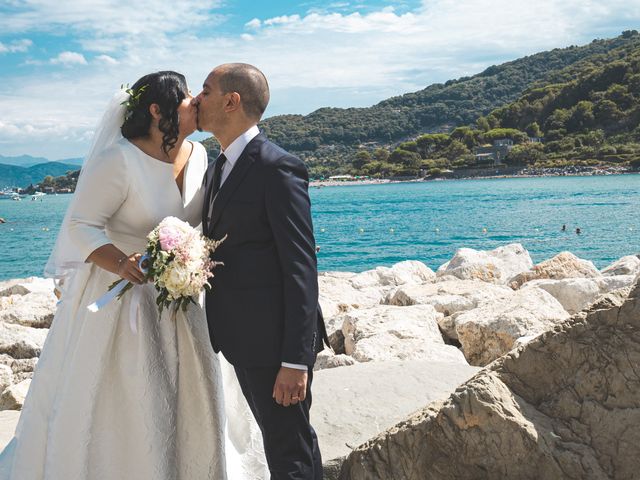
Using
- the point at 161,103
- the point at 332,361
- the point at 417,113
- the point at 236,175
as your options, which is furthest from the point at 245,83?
the point at 417,113

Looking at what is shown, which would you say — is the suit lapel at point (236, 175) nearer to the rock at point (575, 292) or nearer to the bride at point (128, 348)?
the bride at point (128, 348)

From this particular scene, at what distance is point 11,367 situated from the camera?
778 centimetres

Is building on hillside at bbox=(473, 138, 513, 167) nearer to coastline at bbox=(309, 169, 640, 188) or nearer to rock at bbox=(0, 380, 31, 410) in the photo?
coastline at bbox=(309, 169, 640, 188)

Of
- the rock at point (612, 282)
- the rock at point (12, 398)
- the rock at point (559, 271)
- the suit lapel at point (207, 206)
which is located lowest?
the rock at point (559, 271)

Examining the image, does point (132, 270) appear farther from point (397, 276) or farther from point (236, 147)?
point (397, 276)

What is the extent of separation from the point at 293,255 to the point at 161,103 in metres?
1.20

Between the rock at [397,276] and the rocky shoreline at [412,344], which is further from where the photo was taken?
the rock at [397,276]

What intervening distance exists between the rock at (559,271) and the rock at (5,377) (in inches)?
353

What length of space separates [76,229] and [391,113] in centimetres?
18236

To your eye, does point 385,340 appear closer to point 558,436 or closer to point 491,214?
point 558,436

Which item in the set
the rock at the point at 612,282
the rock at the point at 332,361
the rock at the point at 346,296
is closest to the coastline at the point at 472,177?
the rock at the point at 346,296

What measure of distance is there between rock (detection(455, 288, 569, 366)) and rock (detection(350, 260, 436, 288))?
25.4ft

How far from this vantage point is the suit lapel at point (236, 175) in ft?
10.5

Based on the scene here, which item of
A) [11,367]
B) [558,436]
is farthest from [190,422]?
[11,367]
